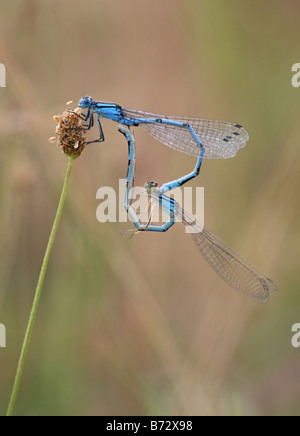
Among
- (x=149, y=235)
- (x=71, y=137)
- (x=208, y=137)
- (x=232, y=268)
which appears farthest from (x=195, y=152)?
(x=71, y=137)

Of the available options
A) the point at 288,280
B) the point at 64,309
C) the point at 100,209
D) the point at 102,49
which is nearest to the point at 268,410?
the point at 288,280

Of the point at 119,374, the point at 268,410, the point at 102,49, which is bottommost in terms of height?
the point at 268,410

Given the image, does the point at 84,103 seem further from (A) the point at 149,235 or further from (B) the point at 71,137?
(A) the point at 149,235

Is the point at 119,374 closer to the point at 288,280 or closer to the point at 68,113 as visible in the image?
the point at 288,280

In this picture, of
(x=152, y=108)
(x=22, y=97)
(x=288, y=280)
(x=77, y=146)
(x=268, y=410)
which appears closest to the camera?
(x=77, y=146)

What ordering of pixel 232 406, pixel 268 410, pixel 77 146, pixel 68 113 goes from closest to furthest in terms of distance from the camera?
pixel 77 146, pixel 68 113, pixel 232 406, pixel 268 410
